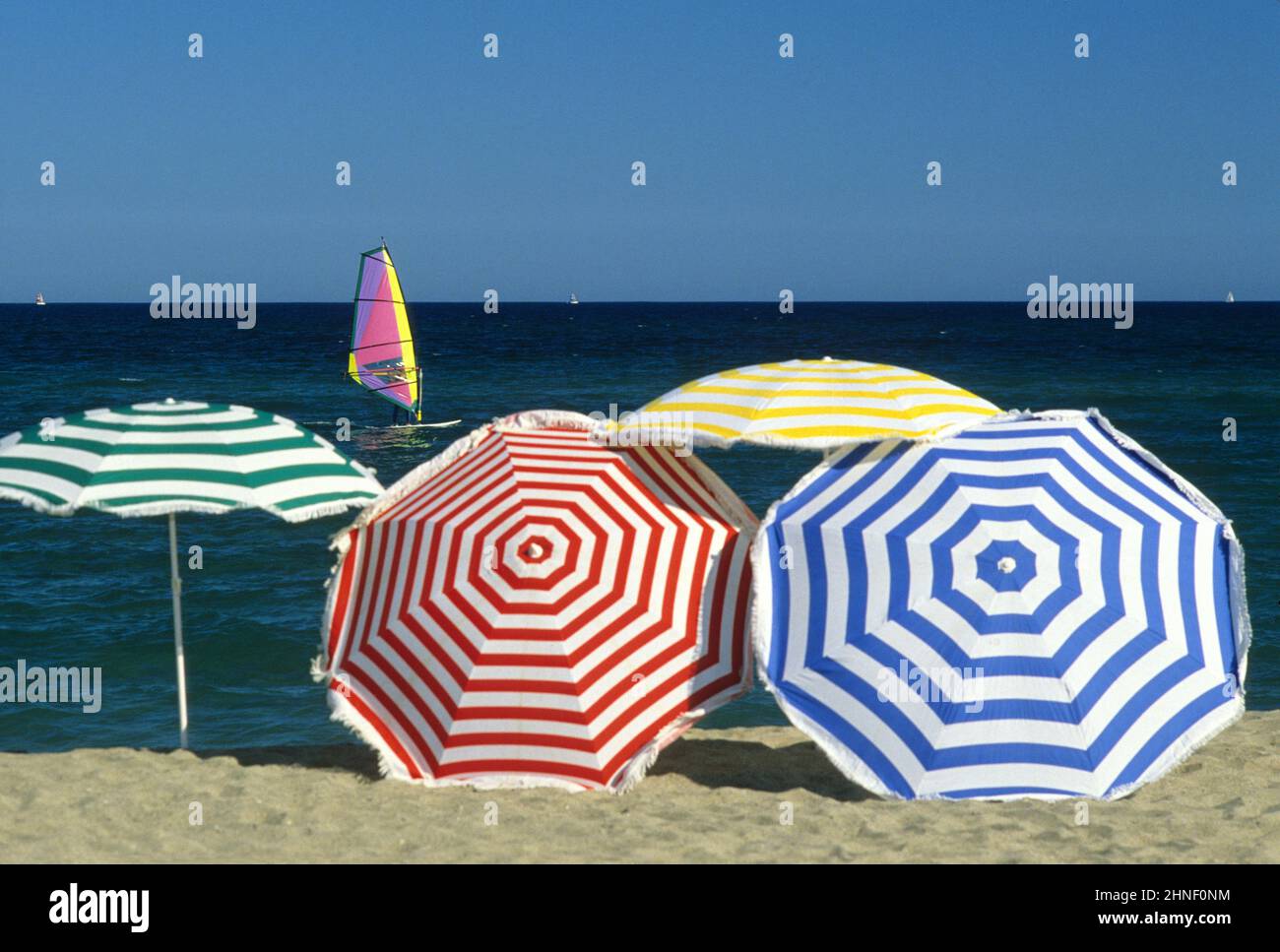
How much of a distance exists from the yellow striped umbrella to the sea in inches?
140

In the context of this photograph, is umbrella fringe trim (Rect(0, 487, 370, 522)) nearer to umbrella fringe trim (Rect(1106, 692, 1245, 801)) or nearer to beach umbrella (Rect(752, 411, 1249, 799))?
beach umbrella (Rect(752, 411, 1249, 799))

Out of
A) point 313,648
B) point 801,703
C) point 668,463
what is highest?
point 668,463

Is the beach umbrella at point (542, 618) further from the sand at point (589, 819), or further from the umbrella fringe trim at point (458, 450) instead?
the sand at point (589, 819)

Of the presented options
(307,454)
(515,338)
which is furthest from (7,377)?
(307,454)

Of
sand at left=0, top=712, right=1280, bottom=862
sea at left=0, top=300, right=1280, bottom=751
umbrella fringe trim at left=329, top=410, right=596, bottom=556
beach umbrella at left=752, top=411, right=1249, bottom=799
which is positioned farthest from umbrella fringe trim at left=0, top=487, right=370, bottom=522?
sea at left=0, top=300, right=1280, bottom=751

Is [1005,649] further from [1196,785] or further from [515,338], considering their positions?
[515,338]

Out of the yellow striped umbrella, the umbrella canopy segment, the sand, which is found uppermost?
the yellow striped umbrella

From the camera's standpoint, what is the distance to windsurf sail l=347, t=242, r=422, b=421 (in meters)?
30.1

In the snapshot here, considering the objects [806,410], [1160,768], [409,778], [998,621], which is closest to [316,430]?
[409,778]

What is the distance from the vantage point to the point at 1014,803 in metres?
5.53

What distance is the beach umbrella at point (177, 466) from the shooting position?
5.46 m

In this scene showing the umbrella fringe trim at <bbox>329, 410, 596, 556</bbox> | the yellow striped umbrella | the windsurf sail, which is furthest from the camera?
the windsurf sail

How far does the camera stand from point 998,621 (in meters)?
5.50
